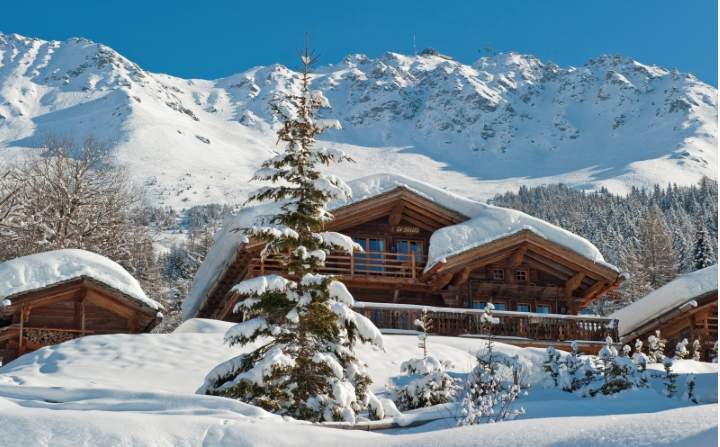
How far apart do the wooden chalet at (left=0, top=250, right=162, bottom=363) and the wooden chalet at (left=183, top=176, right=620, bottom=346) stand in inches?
152

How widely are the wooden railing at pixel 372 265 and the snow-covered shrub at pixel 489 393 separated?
11.7 metres

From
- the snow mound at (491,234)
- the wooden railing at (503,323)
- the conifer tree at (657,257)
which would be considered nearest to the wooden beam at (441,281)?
the snow mound at (491,234)

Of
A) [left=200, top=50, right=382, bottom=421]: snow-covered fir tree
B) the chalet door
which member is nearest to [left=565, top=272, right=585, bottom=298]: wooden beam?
the chalet door

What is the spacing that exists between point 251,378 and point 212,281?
18.5 meters

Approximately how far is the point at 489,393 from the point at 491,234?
658 inches

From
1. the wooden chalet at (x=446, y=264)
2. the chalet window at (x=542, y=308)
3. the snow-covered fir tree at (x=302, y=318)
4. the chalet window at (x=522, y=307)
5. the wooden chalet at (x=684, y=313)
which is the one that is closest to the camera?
the snow-covered fir tree at (x=302, y=318)

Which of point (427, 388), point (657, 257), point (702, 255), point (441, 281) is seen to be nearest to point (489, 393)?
point (427, 388)

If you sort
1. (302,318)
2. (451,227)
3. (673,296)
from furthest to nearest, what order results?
(673,296)
(451,227)
(302,318)

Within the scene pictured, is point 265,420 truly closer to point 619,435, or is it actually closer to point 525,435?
point 525,435

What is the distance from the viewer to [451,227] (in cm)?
2983

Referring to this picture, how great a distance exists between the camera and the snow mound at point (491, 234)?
1137 inches

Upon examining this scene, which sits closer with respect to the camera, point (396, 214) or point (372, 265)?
point (372, 265)

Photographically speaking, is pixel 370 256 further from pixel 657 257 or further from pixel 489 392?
pixel 657 257

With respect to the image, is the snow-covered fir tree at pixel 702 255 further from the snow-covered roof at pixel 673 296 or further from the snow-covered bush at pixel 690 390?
the snow-covered bush at pixel 690 390
